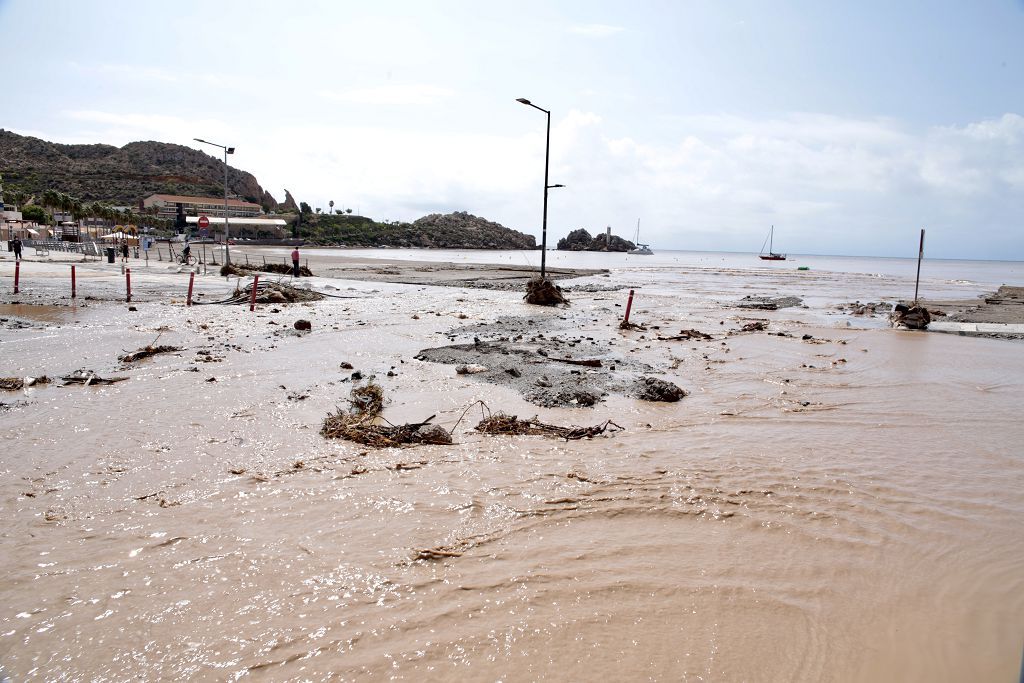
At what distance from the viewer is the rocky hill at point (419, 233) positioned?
111625 millimetres

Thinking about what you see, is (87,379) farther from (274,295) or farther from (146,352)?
(274,295)

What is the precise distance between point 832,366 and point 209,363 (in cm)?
1195

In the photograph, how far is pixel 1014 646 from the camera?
141 inches

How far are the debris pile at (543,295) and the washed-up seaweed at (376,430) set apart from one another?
16.5 meters

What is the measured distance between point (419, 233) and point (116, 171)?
203 ft

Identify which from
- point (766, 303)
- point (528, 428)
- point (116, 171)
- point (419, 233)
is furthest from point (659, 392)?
point (116, 171)

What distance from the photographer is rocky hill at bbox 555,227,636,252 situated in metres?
160

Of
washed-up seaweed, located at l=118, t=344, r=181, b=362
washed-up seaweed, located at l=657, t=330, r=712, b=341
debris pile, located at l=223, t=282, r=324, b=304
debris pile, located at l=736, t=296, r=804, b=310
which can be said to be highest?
debris pile, located at l=736, t=296, r=804, b=310

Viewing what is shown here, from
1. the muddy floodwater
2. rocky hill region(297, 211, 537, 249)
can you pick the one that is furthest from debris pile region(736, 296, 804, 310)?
rocky hill region(297, 211, 537, 249)

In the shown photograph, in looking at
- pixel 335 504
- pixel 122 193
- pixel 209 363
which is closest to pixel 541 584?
pixel 335 504

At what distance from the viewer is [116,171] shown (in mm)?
124062

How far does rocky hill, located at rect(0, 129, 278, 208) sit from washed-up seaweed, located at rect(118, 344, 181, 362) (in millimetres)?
96812

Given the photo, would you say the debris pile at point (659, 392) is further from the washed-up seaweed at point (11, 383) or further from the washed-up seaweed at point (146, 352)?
the washed-up seaweed at point (11, 383)

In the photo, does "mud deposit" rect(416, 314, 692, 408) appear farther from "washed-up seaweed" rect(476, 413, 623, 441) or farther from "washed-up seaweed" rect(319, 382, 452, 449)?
"washed-up seaweed" rect(319, 382, 452, 449)
